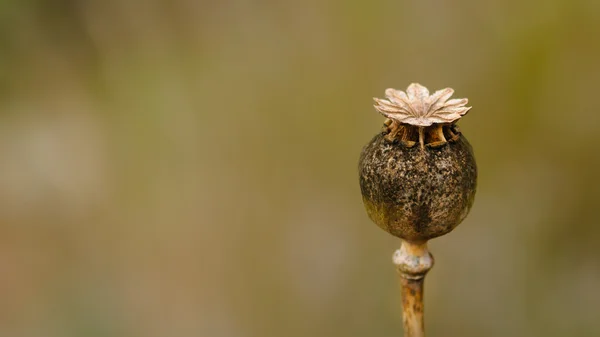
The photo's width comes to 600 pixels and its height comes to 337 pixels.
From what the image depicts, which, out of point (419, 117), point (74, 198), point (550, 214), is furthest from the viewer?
point (74, 198)

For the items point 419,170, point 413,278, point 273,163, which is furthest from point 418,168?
point 273,163

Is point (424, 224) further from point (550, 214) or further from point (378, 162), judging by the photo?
point (550, 214)

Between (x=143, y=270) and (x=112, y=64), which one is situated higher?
(x=112, y=64)

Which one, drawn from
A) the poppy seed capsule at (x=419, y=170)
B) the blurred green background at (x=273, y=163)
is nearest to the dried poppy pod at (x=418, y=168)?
the poppy seed capsule at (x=419, y=170)

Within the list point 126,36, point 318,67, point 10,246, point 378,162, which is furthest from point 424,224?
point 10,246

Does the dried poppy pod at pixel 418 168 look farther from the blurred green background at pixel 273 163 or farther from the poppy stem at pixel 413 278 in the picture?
the blurred green background at pixel 273 163

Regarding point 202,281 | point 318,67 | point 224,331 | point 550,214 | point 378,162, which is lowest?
point 224,331

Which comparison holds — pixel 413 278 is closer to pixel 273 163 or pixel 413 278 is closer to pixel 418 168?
pixel 418 168

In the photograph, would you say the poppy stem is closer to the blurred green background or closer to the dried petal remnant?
the dried petal remnant
